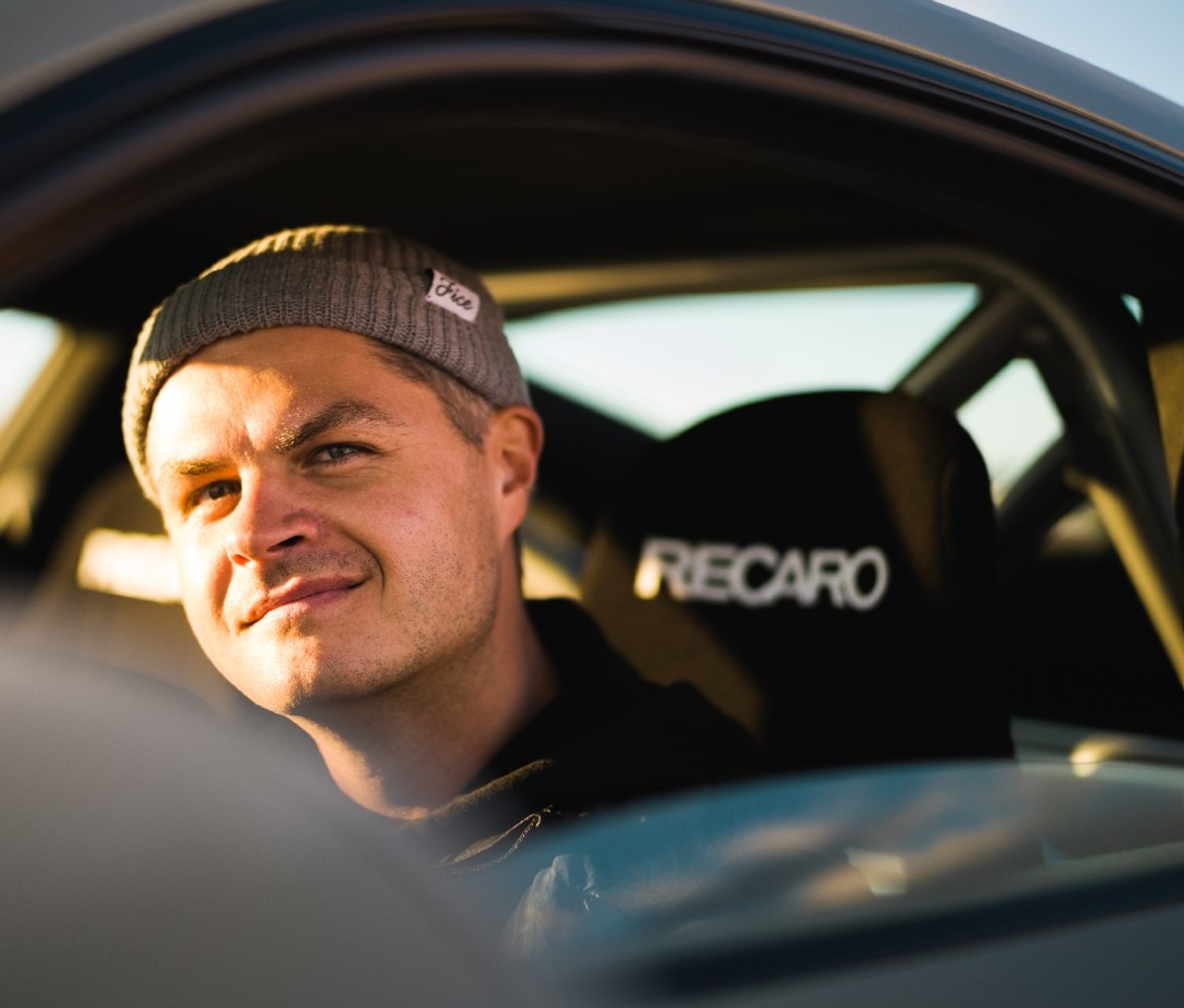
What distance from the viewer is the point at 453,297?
6.11 feet

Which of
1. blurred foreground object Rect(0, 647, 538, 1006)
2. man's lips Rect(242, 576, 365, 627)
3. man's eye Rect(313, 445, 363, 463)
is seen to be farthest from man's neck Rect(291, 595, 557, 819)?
blurred foreground object Rect(0, 647, 538, 1006)

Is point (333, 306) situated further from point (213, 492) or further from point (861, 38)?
point (861, 38)

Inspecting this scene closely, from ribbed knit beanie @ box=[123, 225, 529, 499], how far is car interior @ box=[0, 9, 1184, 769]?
17 cm

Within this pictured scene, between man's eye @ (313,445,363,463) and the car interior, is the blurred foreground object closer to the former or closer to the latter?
the car interior

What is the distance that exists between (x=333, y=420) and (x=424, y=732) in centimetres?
42

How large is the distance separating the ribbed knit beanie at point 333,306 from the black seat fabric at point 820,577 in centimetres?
53

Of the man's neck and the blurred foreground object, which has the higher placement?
the blurred foreground object

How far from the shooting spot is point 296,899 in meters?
0.68

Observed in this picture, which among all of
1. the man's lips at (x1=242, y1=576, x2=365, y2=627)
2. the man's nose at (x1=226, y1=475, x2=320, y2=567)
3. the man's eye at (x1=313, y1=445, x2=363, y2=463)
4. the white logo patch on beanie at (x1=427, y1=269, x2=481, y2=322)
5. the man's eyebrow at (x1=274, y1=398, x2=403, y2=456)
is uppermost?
the white logo patch on beanie at (x1=427, y1=269, x2=481, y2=322)

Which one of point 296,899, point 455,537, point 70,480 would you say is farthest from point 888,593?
point 70,480

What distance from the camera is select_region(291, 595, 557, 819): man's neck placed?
5.48 feet

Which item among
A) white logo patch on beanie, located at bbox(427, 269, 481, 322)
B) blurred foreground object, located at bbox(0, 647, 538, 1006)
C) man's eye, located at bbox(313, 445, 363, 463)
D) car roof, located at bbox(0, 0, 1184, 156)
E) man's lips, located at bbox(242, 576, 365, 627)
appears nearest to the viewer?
blurred foreground object, located at bbox(0, 647, 538, 1006)

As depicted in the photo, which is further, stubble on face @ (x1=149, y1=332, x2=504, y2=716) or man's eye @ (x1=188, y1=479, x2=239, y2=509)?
man's eye @ (x1=188, y1=479, x2=239, y2=509)

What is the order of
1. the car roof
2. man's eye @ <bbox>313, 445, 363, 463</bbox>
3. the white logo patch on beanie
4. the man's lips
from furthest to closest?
the white logo patch on beanie < man's eye @ <bbox>313, 445, 363, 463</bbox> < the man's lips < the car roof
